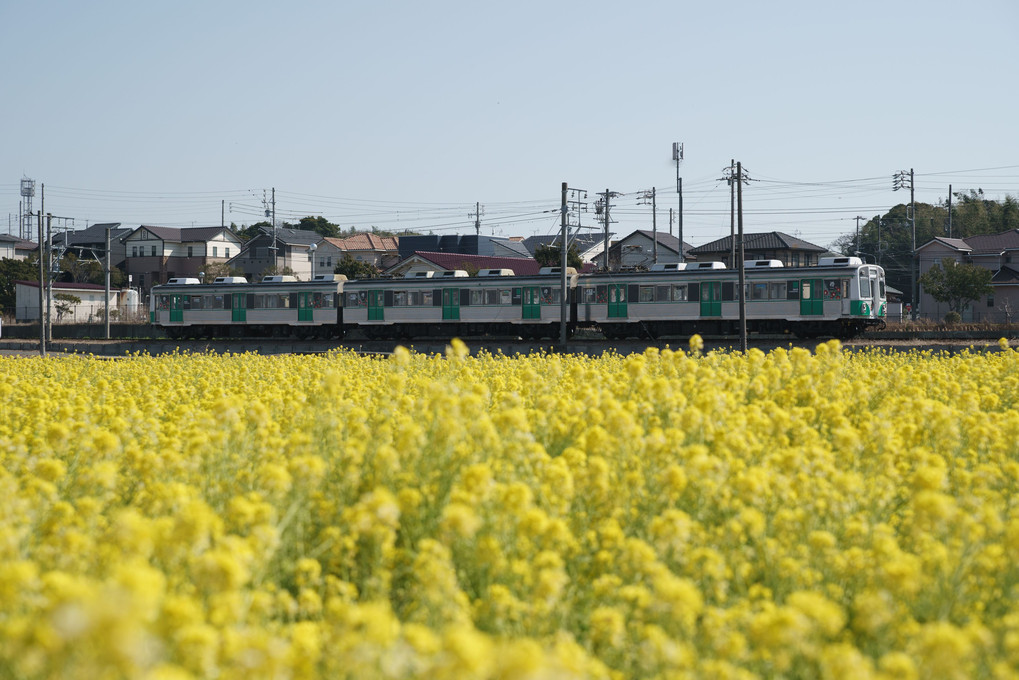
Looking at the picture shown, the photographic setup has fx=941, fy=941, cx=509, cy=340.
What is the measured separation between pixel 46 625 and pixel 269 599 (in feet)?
2.45

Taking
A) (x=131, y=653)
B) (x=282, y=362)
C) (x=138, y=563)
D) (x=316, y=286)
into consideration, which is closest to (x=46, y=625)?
(x=138, y=563)

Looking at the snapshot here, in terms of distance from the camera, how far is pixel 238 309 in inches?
1321

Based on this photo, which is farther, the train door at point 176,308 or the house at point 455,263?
the house at point 455,263

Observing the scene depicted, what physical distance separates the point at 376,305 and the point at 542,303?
234 inches

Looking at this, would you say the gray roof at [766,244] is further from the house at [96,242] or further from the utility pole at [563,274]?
the house at [96,242]

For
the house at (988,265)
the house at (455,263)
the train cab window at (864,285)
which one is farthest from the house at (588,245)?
the train cab window at (864,285)

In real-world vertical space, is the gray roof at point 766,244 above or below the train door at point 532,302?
above

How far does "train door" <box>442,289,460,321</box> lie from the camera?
99.3 feet

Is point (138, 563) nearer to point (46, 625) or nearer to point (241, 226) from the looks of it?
point (46, 625)

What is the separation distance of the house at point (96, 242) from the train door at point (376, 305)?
4005cm

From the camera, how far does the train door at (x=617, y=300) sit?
93.1ft

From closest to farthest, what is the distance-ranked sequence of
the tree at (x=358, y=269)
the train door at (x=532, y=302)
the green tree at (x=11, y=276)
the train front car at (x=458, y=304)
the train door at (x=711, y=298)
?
the train door at (x=711, y=298), the train door at (x=532, y=302), the train front car at (x=458, y=304), the green tree at (x=11, y=276), the tree at (x=358, y=269)

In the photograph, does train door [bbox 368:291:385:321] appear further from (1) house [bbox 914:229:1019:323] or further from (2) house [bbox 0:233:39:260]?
(2) house [bbox 0:233:39:260]

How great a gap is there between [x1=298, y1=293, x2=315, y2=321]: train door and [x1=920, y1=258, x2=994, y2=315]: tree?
26.5 m
